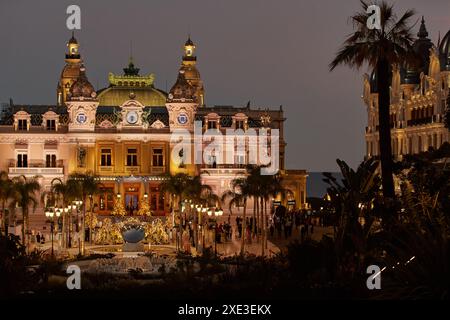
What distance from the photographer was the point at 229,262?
41.8 meters

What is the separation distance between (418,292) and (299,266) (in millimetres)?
10003

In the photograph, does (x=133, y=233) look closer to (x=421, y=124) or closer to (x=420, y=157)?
(x=420, y=157)

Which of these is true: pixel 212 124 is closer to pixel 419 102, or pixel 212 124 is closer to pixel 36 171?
pixel 36 171

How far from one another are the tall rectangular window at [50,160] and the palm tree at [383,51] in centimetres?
5619

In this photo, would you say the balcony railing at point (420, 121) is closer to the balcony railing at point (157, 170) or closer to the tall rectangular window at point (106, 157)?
the balcony railing at point (157, 170)

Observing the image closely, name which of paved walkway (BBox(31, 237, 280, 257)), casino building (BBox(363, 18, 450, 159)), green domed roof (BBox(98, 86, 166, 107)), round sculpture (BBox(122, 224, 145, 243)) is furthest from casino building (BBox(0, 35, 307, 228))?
round sculpture (BBox(122, 224, 145, 243))

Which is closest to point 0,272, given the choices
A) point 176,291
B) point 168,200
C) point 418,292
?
point 176,291

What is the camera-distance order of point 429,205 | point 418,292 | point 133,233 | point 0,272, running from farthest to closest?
point 133,233
point 429,205
point 0,272
point 418,292

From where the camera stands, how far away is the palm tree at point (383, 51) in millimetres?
37750

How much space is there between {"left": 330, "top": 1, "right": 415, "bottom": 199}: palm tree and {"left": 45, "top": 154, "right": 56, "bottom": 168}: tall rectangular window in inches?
2212

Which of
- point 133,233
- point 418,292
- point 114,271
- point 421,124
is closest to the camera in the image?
point 418,292

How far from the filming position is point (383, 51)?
37812mm

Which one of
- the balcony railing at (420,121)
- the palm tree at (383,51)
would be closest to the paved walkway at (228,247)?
the palm tree at (383,51)

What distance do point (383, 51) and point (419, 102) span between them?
170ft
